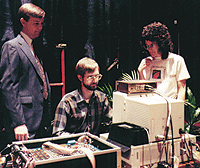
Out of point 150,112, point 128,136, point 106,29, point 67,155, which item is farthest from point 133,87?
point 106,29

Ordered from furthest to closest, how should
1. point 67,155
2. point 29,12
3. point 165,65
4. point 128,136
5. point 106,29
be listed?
point 106,29, point 165,65, point 29,12, point 128,136, point 67,155

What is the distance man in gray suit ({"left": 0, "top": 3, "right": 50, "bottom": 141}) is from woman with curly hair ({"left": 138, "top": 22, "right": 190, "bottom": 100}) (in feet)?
3.42

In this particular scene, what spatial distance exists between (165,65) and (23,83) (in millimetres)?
1287

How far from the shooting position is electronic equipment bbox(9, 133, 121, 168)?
1163 millimetres

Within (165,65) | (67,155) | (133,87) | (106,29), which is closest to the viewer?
(67,155)

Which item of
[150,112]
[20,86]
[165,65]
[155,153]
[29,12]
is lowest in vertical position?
[155,153]

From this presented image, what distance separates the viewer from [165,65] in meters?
2.45

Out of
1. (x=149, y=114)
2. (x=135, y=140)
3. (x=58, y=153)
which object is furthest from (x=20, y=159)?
(x=149, y=114)

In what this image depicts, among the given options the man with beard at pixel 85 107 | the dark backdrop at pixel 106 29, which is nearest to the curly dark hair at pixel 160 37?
the man with beard at pixel 85 107

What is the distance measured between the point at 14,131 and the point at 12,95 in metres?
0.27

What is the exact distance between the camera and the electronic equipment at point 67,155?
116cm

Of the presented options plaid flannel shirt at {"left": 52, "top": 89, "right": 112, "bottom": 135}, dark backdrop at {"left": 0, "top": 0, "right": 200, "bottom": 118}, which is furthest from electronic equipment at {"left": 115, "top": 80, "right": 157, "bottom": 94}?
dark backdrop at {"left": 0, "top": 0, "right": 200, "bottom": 118}

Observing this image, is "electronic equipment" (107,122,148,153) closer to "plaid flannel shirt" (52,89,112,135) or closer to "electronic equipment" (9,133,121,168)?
"electronic equipment" (9,133,121,168)

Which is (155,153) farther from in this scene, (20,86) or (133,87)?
(20,86)
